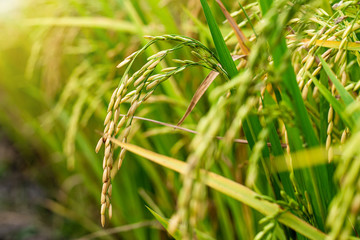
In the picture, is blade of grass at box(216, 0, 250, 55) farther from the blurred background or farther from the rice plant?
the blurred background

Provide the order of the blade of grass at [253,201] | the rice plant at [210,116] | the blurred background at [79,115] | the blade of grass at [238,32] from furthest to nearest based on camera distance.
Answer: the blurred background at [79,115] < the blade of grass at [238,32] < the blade of grass at [253,201] < the rice plant at [210,116]

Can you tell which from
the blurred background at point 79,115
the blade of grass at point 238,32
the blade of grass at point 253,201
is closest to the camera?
the blade of grass at point 253,201

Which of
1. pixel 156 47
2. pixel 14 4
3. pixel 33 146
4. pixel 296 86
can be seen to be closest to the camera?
pixel 296 86

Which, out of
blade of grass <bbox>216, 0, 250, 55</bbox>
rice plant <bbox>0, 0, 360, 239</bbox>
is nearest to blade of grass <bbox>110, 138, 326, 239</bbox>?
rice plant <bbox>0, 0, 360, 239</bbox>

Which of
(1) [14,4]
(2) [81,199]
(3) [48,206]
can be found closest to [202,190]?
(2) [81,199]

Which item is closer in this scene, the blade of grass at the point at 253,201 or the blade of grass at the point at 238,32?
the blade of grass at the point at 253,201

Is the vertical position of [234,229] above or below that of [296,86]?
below

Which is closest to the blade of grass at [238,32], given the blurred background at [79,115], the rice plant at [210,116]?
the rice plant at [210,116]

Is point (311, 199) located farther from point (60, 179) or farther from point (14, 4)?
point (14, 4)

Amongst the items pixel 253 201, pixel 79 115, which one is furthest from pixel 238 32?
pixel 79 115

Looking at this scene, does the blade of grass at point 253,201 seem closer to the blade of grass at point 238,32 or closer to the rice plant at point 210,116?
the rice plant at point 210,116
